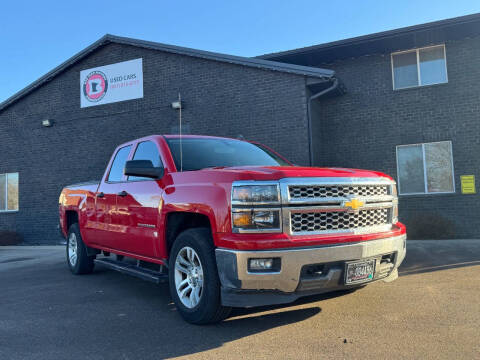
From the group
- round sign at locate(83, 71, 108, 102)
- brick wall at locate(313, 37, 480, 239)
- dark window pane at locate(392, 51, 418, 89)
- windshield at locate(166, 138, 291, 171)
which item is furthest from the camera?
round sign at locate(83, 71, 108, 102)

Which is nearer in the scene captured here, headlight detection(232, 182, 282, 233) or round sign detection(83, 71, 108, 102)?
headlight detection(232, 182, 282, 233)

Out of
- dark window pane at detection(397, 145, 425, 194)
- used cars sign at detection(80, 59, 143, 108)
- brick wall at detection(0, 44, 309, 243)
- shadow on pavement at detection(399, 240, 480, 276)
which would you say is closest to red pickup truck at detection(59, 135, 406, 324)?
shadow on pavement at detection(399, 240, 480, 276)

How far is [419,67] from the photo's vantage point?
11.8 meters

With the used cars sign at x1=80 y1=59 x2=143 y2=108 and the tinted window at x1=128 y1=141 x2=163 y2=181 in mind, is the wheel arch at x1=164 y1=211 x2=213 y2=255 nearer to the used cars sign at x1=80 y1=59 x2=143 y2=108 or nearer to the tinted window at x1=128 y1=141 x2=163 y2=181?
the tinted window at x1=128 y1=141 x2=163 y2=181

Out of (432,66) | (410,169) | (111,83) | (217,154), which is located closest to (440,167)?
(410,169)

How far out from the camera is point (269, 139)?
11.4m

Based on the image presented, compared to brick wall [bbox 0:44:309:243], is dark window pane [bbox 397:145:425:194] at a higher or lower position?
lower

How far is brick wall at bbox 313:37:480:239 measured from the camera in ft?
36.4

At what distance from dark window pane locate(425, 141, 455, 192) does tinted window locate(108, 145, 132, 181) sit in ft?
28.5

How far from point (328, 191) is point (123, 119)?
11255 millimetres

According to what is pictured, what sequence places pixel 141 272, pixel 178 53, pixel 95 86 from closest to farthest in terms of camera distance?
pixel 141 272, pixel 178 53, pixel 95 86

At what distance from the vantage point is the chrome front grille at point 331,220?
11.7 feet

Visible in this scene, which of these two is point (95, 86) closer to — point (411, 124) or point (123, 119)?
point (123, 119)

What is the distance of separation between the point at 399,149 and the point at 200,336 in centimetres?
971
